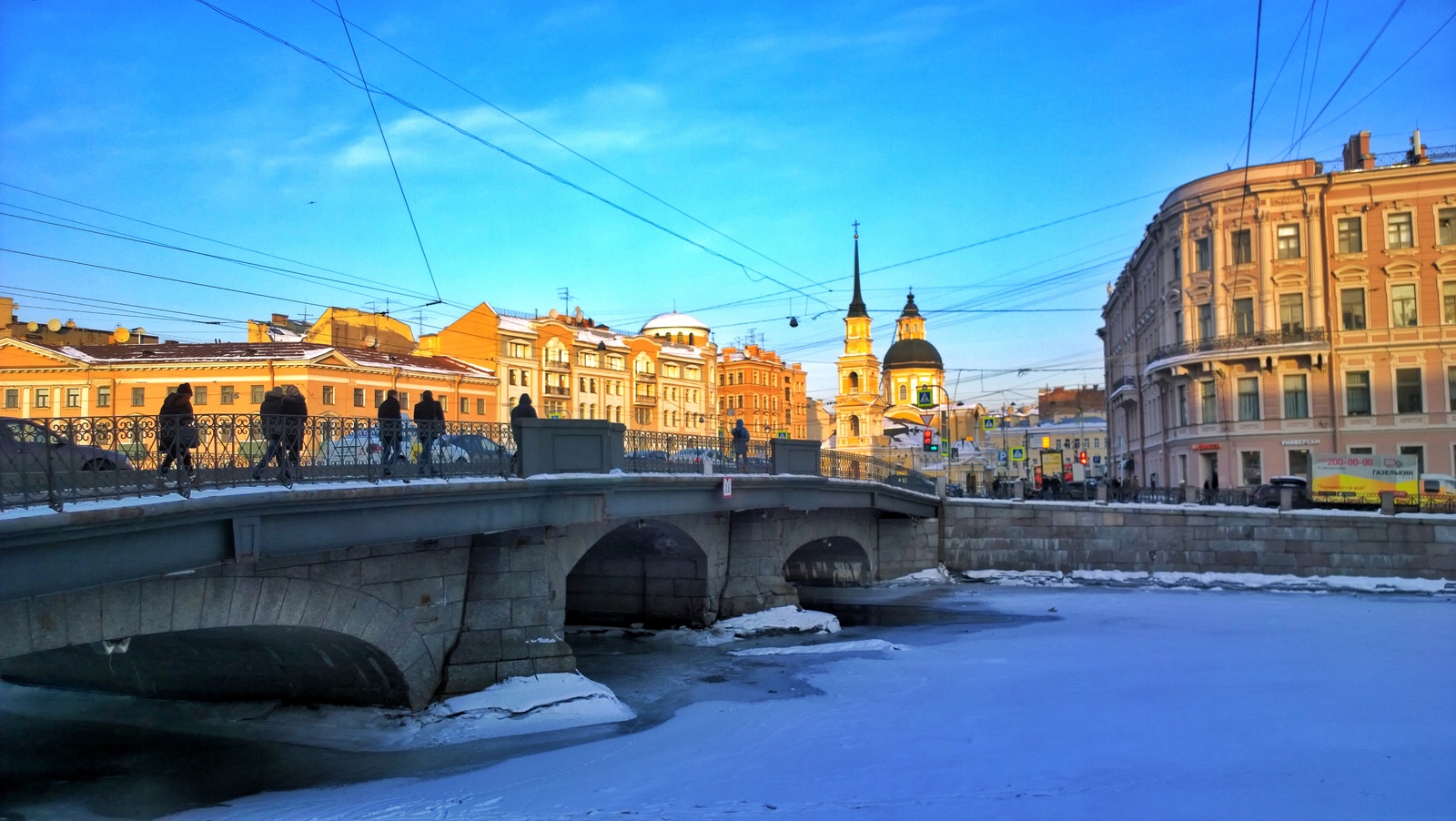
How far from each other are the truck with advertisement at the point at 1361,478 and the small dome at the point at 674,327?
65789mm

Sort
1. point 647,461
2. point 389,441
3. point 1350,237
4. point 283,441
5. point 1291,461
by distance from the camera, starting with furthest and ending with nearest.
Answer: point 1291,461 → point 1350,237 → point 647,461 → point 389,441 → point 283,441

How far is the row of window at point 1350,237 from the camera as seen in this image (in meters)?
37.8

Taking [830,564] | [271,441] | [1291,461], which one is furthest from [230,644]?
[1291,461]

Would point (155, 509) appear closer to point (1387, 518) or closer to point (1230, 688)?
point (1230, 688)

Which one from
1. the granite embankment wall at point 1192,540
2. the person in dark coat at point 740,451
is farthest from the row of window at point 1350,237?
the person in dark coat at point 740,451

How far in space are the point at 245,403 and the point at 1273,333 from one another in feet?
121

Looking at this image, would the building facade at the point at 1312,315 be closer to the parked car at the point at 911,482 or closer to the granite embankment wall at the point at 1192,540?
the granite embankment wall at the point at 1192,540

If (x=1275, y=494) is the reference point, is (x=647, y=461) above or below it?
above

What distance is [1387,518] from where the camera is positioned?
30.8 metres

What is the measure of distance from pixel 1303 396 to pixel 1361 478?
7341mm

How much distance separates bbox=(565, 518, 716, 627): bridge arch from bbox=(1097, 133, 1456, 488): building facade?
82.1ft

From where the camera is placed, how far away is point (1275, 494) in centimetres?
3403

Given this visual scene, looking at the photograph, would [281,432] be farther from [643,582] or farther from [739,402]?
[739,402]

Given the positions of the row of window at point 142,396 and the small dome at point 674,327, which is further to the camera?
the small dome at point 674,327
